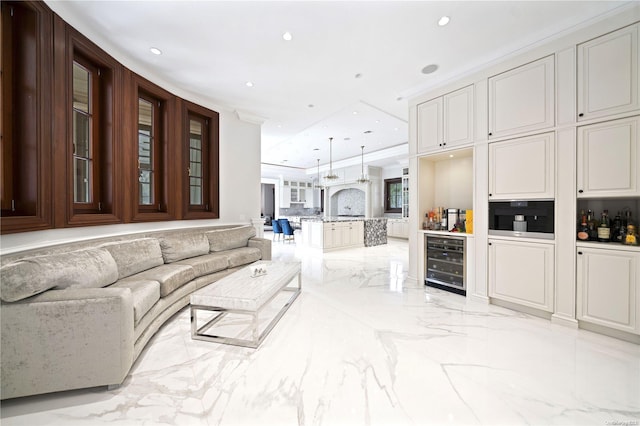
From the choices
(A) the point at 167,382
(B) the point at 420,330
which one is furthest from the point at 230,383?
(B) the point at 420,330

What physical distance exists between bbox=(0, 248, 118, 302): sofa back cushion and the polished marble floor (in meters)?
0.69

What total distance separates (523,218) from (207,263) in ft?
12.5

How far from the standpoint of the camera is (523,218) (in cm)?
289

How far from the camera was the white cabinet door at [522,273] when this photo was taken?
2658 mm

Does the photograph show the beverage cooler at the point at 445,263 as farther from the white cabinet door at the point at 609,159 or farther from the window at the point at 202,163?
the window at the point at 202,163

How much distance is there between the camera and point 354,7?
2307mm

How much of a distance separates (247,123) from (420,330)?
182 inches

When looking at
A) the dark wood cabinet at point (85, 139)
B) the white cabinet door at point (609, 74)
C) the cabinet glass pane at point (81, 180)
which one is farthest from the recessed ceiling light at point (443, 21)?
the cabinet glass pane at point (81, 180)

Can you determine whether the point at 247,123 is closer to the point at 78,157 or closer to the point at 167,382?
the point at 78,157

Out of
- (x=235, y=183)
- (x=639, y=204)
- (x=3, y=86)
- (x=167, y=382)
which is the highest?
(x=3, y=86)

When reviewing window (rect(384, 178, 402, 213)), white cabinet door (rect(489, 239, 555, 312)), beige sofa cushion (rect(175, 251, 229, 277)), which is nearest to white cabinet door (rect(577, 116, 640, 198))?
white cabinet door (rect(489, 239, 555, 312))

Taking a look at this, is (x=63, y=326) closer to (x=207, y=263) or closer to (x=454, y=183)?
(x=207, y=263)

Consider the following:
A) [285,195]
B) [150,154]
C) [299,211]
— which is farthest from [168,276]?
[299,211]

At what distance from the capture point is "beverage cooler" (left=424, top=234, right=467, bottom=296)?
340 cm
